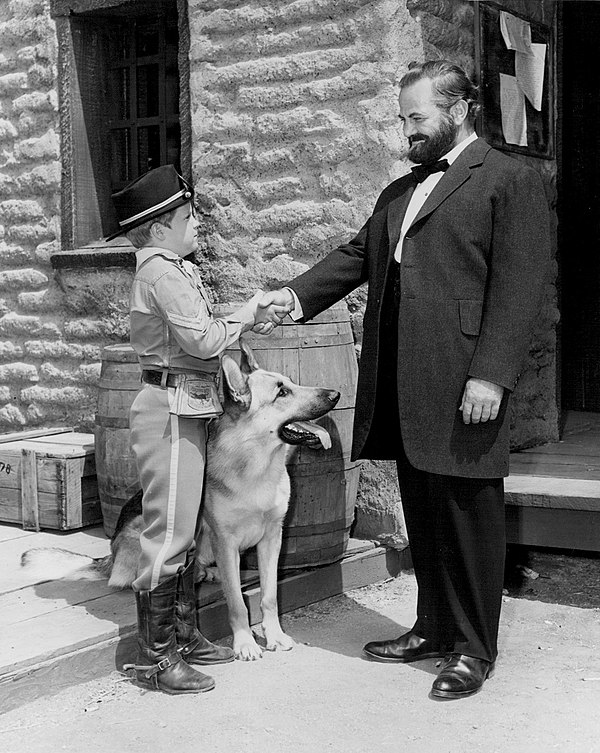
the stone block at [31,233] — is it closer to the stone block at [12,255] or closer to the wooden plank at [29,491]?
the stone block at [12,255]

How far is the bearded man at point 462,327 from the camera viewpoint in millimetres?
3371

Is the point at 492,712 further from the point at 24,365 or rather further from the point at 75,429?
the point at 24,365

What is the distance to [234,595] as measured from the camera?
375cm

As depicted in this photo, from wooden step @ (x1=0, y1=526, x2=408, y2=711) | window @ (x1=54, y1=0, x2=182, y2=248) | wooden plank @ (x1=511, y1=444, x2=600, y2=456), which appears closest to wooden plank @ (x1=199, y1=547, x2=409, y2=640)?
wooden step @ (x1=0, y1=526, x2=408, y2=711)

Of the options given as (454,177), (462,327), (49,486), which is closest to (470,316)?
(462,327)

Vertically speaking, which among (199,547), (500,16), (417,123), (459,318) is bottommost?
(199,547)

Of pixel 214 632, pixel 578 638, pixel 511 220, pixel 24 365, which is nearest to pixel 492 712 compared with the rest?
pixel 578 638

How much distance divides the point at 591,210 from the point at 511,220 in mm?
3248

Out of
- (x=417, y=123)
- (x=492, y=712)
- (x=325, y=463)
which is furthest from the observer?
(x=325, y=463)

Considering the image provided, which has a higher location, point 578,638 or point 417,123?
point 417,123

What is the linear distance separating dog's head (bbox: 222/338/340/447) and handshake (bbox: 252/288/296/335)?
18 cm

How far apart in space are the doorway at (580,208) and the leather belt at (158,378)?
3.19m

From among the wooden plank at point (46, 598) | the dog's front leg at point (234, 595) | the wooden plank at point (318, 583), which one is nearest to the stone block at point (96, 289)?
the wooden plank at point (46, 598)

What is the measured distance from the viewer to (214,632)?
395 centimetres
